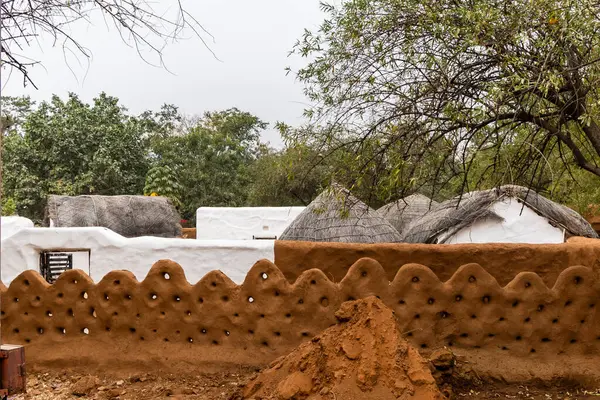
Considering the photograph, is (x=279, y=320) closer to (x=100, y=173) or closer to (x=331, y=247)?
(x=331, y=247)

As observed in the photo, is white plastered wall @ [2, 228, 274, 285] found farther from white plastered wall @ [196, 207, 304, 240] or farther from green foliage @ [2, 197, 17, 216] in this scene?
green foliage @ [2, 197, 17, 216]

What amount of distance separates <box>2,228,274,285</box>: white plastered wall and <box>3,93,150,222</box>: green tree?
16902 millimetres

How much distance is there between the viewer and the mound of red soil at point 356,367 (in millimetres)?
4652

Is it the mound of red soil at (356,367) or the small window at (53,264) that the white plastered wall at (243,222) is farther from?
the mound of red soil at (356,367)

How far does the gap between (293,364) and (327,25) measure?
4515 millimetres

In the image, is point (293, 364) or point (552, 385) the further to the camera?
point (552, 385)

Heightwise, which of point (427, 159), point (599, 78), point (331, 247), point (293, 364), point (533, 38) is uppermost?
point (533, 38)

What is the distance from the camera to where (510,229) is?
10297 mm

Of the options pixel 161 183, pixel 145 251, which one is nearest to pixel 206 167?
pixel 161 183

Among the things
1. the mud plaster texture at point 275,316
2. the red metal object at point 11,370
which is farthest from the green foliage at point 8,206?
the red metal object at point 11,370

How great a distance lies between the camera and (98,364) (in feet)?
21.8

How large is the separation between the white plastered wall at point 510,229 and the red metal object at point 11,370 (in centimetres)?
883

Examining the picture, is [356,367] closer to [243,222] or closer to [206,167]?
[243,222]

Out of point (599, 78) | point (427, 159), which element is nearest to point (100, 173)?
point (427, 159)
